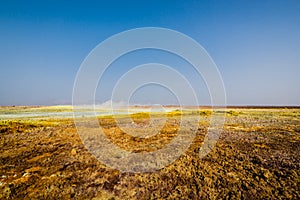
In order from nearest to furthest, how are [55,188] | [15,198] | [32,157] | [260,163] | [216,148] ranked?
[15,198]
[55,188]
[260,163]
[32,157]
[216,148]

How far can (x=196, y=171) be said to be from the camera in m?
6.84

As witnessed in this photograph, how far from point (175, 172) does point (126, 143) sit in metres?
4.74

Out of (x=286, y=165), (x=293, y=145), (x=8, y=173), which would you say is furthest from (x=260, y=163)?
(x=8, y=173)

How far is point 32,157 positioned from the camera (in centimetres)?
862

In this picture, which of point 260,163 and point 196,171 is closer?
point 196,171

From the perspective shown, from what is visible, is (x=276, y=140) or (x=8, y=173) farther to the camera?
(x=276, y=140)

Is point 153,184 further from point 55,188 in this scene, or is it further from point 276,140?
point 276,140

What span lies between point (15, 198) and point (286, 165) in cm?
796

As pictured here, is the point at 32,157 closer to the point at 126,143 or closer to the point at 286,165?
the point at 126,143

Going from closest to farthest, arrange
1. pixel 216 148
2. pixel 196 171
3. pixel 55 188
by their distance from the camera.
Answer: pixel 55 188, pixel 196 171, pixel 216 148

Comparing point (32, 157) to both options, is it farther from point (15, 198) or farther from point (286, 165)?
point (286, 165)

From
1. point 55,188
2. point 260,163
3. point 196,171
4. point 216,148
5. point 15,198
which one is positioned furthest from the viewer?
point 216,148

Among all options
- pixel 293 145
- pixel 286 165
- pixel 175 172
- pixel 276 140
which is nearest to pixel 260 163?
pixel 286 165

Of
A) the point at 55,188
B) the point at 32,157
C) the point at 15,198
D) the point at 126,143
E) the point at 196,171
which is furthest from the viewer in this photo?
the point at 126,143
